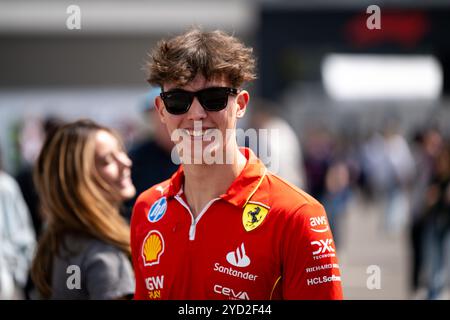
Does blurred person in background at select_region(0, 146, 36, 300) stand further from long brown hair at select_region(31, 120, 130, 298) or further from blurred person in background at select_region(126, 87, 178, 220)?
A: long brown hair at select_region(31, 120, 130, 298)

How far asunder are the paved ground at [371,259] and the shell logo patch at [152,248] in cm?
433

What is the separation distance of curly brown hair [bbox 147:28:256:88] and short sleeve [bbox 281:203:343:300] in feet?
1.72

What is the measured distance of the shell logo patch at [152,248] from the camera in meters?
2.75

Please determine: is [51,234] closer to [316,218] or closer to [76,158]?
[76,158]

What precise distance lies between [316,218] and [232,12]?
18.7 metres

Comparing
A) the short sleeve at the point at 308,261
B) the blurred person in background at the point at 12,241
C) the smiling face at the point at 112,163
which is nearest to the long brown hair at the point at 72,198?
the smiling face at the point at 112,163

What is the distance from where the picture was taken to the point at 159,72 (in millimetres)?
2697

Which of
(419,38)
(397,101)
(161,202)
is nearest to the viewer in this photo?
(161,202)

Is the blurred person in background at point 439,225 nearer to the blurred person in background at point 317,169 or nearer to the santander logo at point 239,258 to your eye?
the blurred person in background at point 317,169

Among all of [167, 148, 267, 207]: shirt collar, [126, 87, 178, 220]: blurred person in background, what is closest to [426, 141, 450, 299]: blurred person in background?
[126, 87, 178, 220]: blurred person in background

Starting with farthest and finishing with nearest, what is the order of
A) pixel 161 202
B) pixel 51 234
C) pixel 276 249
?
pixel 51 234 → pixel 161 202 → pixel 276 249

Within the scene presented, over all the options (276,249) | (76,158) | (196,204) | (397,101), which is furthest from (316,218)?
(397,101)

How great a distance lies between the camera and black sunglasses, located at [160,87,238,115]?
8.65 feet

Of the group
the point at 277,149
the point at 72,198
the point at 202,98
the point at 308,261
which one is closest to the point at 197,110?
the point at 202,98
